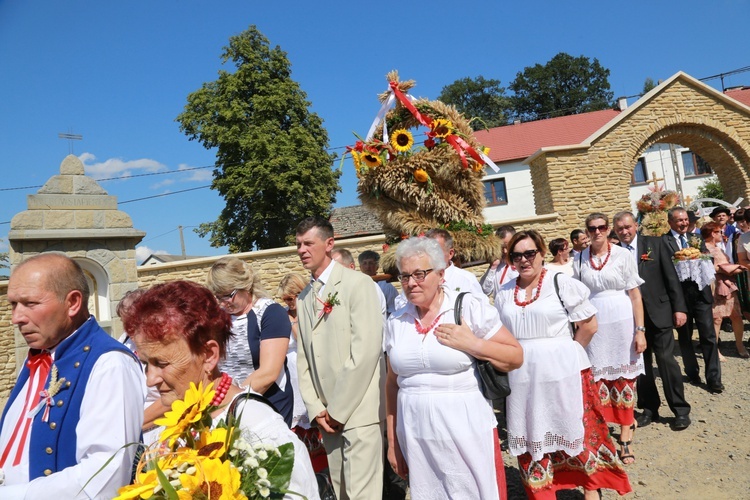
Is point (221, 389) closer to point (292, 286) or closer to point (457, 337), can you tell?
point (457, 337)

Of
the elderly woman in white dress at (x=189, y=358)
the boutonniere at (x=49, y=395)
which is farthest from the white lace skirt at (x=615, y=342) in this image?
the boutonniere at (x=49, y=395)

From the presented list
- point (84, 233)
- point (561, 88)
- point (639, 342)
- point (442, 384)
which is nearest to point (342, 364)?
point (442, 384)

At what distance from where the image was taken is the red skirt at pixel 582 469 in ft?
12.6

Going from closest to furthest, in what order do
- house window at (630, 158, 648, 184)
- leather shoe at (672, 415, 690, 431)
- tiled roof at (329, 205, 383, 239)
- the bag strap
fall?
the bag strap → leather shoe at (672, 415, 690, 431) → tiled roof at (329, 205, 383, 239) → house window at (630, 158, 648, 184)

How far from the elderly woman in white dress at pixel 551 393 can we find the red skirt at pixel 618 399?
1.12m

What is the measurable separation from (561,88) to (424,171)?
68405 mm

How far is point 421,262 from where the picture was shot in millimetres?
3260

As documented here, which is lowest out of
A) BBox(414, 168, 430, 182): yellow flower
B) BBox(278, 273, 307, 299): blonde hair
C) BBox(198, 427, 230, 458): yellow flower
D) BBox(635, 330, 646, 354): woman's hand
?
BBox(635, 330, 646, 354): woman's hand

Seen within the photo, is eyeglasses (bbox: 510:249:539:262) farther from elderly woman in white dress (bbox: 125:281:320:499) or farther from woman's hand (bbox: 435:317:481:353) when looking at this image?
elderly woman in white dress (bbox: 125:281:320:499)

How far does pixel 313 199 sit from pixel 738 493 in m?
22.9

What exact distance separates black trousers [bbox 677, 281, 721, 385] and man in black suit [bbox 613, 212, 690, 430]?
0.92 m

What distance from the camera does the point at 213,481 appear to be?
5.29ft

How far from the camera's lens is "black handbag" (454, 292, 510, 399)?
3158 millimetres

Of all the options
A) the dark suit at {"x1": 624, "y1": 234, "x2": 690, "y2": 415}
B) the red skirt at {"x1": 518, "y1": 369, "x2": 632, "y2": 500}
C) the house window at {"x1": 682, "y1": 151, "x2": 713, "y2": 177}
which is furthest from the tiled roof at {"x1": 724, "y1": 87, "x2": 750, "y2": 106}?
the red skirt at {"x1": 518, "y1": 369, "x2": 632, "y2": 500}
